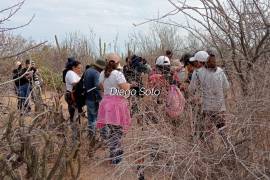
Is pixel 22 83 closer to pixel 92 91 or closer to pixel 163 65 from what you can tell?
pixel 92 91

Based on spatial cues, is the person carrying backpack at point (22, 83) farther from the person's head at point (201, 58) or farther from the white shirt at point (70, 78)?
the person's head at point (201, 58)

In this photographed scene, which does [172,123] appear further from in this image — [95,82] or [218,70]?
[95,82]

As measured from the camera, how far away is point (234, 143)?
4.37 meters

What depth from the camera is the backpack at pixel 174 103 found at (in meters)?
5.01

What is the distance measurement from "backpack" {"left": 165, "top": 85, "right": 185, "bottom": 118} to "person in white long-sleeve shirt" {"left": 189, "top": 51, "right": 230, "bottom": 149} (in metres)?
0.14

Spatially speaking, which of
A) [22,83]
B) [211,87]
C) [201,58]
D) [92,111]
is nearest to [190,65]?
[201,58]

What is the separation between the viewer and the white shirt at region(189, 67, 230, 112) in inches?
192

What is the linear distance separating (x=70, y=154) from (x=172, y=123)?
1290 mm

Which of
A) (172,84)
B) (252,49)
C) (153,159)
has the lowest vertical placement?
(153,159)

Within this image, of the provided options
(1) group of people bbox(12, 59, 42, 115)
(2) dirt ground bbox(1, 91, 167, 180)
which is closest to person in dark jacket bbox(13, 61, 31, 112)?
(1) group of people bbox(12, 59, 42, 115)

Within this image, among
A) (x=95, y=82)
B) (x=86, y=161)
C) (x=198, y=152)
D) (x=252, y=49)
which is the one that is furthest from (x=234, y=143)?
(x=95, y=82)

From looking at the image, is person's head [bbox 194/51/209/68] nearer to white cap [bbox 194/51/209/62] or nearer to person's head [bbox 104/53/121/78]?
white cap [bbox 194/51/209/62]

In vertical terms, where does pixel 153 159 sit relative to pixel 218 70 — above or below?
below

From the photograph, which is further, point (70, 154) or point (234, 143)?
point (70, 154)
